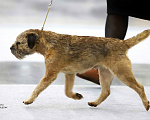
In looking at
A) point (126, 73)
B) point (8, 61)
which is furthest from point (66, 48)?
point (8, 61)

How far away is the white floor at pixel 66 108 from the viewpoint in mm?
1528

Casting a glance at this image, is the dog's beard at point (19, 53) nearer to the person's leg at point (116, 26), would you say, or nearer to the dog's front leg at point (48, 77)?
the dog's front leg at point (48, 77)

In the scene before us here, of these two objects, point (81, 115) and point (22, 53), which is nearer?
point (81, 115)

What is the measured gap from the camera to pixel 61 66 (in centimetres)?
171

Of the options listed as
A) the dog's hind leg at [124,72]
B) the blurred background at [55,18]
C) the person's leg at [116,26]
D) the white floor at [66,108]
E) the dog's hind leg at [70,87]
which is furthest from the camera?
the blurred background at [55,18]

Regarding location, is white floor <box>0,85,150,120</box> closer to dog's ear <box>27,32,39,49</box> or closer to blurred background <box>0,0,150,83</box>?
dog's ear <box>27,32,39,49</box>

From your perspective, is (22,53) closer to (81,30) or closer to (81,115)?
(81,115)

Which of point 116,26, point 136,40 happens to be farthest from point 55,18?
point 136,40

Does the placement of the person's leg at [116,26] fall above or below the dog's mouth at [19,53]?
above

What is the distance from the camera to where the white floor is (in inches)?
60.2

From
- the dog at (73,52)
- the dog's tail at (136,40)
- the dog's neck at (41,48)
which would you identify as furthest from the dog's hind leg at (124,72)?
the dog's neck at (41,48)

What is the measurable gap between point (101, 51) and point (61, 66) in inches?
10.2

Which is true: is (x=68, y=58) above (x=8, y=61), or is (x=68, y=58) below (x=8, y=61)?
above

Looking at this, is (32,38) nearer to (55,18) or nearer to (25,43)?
(25,43)
